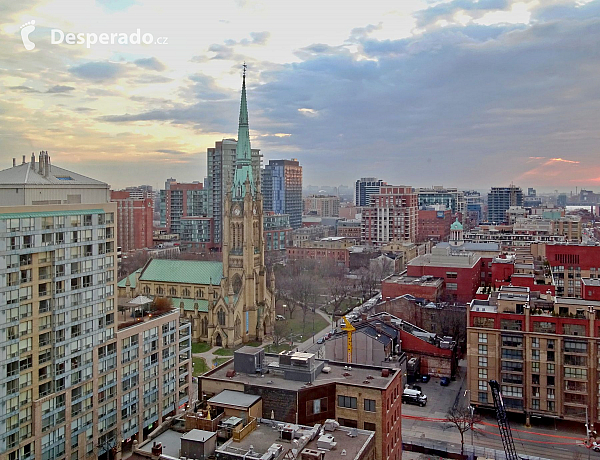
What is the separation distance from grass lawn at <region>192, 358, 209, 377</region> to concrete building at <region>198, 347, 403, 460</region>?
30038 mm

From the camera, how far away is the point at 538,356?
162 ft

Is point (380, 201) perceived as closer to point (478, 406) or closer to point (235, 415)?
point (478, 406)

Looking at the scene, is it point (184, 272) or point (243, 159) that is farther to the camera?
point (184, 272)

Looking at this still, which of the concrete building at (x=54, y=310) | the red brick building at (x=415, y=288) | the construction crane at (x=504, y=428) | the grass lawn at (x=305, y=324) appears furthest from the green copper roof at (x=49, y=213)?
the red brick building at (x=415, y=288)

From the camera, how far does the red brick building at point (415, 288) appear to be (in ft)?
268

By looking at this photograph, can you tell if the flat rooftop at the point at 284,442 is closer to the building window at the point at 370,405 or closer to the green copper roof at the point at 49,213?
the building window at the point at 370,405

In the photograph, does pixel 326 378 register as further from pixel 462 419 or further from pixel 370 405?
pixel 462 419

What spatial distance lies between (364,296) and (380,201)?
64950 millimetres

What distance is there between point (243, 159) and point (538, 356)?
51823 millimetres

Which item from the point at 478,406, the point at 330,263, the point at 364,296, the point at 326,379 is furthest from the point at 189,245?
the point at 326,379

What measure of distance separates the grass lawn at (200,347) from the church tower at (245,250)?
4.55 meters

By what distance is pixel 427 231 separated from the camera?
638ft

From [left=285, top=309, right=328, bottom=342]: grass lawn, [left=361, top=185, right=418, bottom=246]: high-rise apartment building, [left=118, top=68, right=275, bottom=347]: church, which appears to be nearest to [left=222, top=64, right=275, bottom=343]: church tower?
[left=118, top=68, right=275, bottom=347]: church

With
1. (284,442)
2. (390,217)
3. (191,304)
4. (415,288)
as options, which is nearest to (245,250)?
(191,304)
